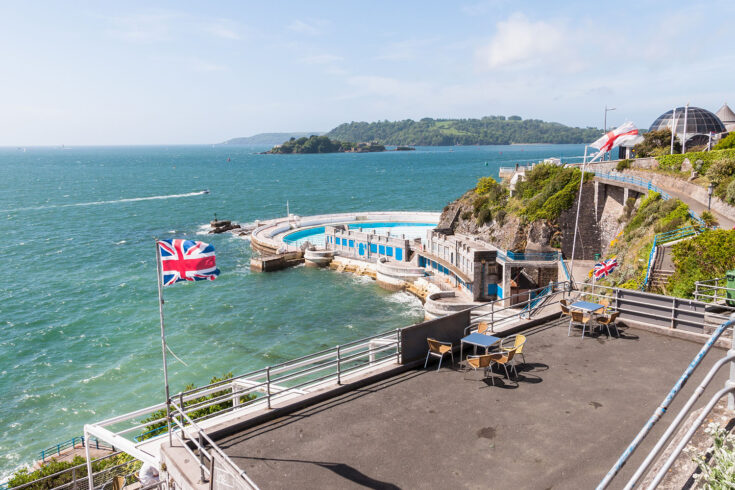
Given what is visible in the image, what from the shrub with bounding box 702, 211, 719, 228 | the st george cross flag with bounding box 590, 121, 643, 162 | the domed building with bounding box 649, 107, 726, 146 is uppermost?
the domed building with bounding box 649, 107, 726, 146

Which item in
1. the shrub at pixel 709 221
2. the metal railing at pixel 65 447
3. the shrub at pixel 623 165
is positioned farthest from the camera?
the shrub at pixel 623 165

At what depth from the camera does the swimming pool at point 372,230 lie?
67125mm

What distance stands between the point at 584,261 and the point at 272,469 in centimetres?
4180

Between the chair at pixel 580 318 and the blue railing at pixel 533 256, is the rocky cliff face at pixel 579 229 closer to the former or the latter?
the blue railing at pixel 533 256

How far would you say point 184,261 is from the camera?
1086 cm

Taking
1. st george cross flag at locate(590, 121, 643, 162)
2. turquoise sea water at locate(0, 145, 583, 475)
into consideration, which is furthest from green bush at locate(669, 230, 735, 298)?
turquoise sea water at locate(0, 145, 583, 475)

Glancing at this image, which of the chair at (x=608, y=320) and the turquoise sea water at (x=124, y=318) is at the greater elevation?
the chair at (x=608, y=320)

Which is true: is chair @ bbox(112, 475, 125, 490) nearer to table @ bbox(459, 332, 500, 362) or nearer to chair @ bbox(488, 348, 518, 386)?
table @ bbox(459, 332, 500, 362)

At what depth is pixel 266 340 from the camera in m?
38.1

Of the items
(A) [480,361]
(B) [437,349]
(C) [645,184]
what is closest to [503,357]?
(A) [480,361]

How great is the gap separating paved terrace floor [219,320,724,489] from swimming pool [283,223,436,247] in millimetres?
52951

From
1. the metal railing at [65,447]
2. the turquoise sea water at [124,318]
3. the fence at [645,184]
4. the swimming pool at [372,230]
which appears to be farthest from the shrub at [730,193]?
the swimming pool at [372,230]

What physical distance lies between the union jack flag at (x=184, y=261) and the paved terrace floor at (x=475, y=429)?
356cm

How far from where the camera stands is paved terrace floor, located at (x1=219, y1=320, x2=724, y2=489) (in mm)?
8586
